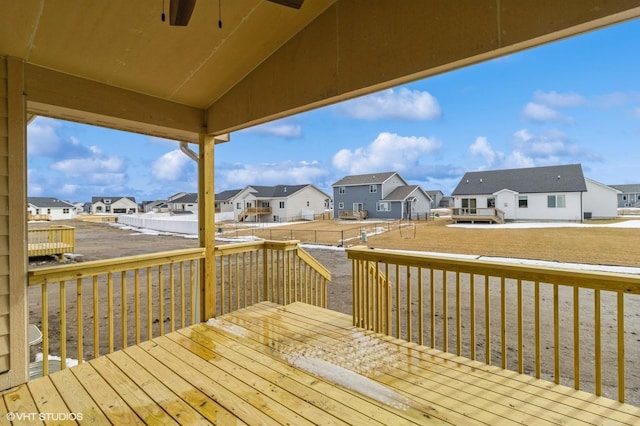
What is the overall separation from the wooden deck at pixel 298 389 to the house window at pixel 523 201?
19.9 m

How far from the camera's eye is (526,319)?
187 inches

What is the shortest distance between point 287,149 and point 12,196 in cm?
1562

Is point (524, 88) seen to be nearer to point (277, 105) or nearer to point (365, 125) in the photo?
point (277, 105)

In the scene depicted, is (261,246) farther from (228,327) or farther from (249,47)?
(249,47)

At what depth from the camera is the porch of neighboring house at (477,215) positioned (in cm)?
1955

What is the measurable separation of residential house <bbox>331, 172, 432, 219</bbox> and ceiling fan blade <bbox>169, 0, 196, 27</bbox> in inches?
971

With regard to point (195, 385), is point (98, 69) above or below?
above

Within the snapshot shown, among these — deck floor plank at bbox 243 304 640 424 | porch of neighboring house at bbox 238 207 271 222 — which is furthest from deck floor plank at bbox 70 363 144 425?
porch of neighboring house at bbox 238 207 271 222

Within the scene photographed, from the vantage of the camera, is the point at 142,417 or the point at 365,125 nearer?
the point at 142,417

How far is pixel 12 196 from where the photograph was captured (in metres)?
2.25

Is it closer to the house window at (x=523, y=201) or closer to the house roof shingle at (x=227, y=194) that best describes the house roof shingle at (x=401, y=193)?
the house window at (x=523, y=201)

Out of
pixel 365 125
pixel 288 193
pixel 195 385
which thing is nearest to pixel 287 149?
pixel 365 125

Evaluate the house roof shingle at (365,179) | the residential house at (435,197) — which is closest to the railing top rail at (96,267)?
the house roof shingle at (365,179)

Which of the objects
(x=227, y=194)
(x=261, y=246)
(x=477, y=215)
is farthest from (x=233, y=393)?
(x=227, y=194)
